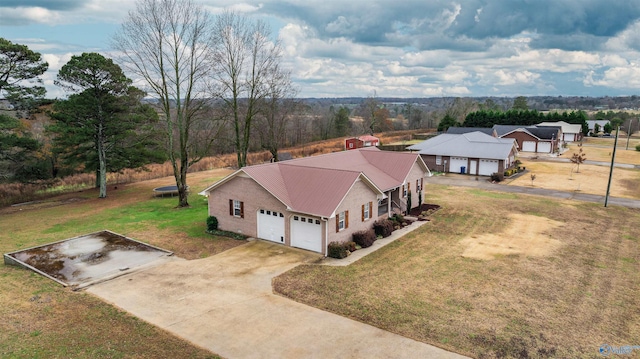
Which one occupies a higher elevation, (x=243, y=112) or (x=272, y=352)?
(x=243, y=112)


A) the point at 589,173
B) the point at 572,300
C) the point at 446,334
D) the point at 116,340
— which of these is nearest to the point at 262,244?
the point at 116,340

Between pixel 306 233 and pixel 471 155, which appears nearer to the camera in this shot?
pixel 306 233

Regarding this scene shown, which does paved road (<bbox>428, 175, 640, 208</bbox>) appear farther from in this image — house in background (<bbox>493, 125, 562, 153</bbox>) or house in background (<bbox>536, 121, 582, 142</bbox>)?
house in background (<bbox>536, 121, 582, 142</bbox>)

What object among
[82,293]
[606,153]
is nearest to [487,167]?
[606,153]

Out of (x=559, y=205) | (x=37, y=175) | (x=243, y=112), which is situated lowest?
(x=559, y=205)

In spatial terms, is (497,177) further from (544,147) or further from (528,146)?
(528,146)

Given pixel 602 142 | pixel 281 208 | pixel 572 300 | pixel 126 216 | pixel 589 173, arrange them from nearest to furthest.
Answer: pixel 572 300
pixel 281 208
pixel 126 216
pixel 589 173
pixel 602 142

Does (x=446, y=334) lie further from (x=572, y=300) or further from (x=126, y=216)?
(x=126, y=216)
